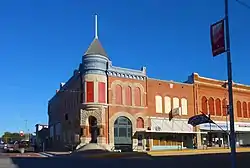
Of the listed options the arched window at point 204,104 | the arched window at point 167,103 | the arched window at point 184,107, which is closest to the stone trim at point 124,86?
the arched window at point 167,103

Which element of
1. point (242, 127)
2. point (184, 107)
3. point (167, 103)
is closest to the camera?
point (167, 103)

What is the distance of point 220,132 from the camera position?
65.2 metres

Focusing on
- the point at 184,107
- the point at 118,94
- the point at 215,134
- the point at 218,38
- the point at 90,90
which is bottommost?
the point at 215,134

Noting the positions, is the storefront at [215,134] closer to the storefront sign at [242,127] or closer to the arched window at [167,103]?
the storefront sign at [242,127]

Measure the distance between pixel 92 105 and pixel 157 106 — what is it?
36.2 ft

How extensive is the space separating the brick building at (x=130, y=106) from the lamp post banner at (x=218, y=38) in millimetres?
35642

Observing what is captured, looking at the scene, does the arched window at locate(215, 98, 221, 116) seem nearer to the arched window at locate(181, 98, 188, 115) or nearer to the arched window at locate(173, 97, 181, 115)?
the arched window at locate(181, 98, 188, 115)

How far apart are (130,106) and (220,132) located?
1965 centimetres

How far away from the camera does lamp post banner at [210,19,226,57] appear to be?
14789 mm

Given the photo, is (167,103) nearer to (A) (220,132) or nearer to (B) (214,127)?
(B) (214,127)

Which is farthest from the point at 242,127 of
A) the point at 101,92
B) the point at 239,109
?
the point at 101,92

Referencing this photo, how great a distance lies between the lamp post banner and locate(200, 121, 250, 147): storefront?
4714cm

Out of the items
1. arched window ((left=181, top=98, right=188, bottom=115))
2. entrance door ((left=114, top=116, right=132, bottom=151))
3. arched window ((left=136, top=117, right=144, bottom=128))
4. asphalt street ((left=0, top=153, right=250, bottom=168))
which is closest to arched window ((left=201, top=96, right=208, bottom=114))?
arched window ((left=181, top=98, right=188, bottom=115))

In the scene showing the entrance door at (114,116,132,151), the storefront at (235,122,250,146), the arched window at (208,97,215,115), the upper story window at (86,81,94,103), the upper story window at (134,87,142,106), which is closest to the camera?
the upper story window at (86,81,94,103)
